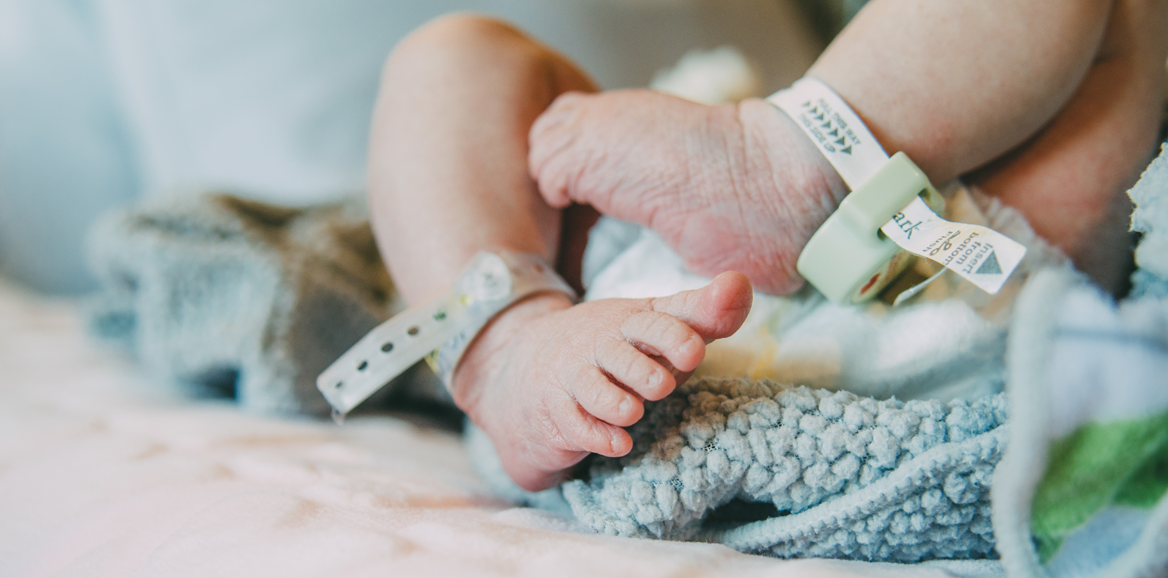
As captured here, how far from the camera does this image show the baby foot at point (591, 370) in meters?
0.35

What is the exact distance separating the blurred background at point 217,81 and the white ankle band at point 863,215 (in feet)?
2.13

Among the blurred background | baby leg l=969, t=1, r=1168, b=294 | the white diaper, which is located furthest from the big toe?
the blurred background

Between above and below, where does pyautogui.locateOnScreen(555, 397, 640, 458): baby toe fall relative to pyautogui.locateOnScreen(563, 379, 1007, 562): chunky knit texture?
above

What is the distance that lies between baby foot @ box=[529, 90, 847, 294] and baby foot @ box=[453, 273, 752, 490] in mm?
97

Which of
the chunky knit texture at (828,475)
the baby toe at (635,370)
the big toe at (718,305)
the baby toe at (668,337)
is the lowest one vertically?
the chunky knit texture at (828,475)

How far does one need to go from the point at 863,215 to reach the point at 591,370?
0.66 ft

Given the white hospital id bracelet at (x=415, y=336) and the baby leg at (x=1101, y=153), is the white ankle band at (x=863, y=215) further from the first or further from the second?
the white hospital id bracelet at (x=415, y=336)

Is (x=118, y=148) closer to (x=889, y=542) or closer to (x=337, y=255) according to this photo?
(x=337, y=255)

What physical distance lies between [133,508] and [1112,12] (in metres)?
0.74

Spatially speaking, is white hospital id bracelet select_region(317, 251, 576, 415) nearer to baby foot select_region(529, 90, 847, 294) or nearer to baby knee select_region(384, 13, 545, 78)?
baby foot select_region(529, 90, 847, 294)

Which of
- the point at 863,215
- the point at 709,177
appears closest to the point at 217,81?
the point at 709,177

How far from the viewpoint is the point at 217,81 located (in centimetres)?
102

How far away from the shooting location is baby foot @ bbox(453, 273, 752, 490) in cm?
35

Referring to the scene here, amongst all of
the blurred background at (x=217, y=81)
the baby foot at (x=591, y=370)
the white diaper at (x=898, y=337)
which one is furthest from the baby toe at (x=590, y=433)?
the blurred background at (x=217, y=81)
